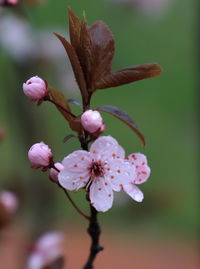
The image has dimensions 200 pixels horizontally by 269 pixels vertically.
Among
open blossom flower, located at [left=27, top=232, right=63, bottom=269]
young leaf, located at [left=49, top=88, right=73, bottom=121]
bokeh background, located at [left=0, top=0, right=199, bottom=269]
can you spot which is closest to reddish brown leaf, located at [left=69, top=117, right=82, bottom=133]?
young leaf, located at [left=49, top=88, right=73, bottom=121]

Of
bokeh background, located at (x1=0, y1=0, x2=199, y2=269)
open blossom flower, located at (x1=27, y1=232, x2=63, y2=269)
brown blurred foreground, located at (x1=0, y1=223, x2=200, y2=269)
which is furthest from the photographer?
brown blurred foreground, located at (x1=0, y1=223, x2=200, y2=269)

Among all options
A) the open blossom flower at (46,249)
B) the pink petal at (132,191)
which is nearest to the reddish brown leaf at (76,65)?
the pink petal at (132,191)

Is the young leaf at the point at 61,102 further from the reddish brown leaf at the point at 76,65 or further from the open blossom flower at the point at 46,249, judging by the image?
the open blossom flower at the point at 46,249

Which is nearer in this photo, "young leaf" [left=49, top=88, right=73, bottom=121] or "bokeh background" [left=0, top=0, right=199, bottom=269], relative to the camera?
"young leaf" [left=49, top=88, right=73, bottom=121]

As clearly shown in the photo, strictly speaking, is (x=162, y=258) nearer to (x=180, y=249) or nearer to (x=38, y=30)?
(x=180, y=249)

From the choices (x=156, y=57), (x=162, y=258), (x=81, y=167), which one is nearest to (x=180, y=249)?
(x=162, y=258)

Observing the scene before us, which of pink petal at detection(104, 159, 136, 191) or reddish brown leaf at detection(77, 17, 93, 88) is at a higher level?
reddish brown leaf at detection(77, 17, 93, 88)

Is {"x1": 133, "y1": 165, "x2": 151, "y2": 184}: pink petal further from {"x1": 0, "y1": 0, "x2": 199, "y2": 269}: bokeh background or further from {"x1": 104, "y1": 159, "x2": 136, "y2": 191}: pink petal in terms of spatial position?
{"x1": 0, "y1": 0, "x2": 199, "y2": 269}: bokeh background

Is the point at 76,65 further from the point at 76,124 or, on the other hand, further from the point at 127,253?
the point at 127,253
